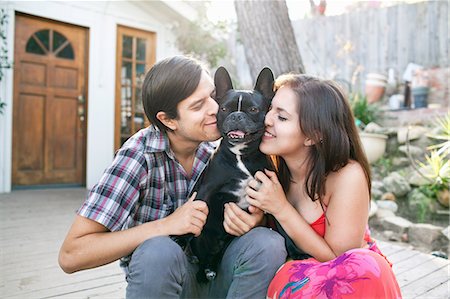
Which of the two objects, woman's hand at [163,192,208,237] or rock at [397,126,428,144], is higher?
rock at [397,126,428,144]

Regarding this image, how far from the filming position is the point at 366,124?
6.93m

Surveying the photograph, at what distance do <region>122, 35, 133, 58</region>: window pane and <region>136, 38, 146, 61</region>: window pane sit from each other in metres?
0.13

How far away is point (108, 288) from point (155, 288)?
1.14 metres

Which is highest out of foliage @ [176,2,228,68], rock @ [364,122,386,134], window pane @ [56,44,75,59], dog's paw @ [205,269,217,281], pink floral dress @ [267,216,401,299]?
foliage @ [176,2,228,68]

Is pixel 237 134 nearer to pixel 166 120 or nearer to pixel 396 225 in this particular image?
pixel 166 120

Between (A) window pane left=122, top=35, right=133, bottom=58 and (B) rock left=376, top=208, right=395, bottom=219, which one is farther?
(A) window pane left=122, top=35, right=133, bottom=58

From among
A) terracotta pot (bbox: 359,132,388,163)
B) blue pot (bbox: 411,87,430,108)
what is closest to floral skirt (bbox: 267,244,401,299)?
terracotta pot (bbox: 359,132,388,163)

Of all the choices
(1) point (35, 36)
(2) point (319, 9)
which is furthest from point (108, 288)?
(2) point (319, 9)

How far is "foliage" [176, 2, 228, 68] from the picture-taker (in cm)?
706

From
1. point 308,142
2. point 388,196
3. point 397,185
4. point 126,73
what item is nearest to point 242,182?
point 308,142

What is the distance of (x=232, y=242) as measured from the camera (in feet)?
5.64

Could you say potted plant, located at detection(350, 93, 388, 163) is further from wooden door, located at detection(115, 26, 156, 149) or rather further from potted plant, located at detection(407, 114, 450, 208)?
wooden door, located at detection(115, 26, 156, 149)

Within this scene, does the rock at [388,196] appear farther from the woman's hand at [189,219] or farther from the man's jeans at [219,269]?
the woman's hand at [189,219]

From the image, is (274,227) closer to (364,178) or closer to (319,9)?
(364,178)
